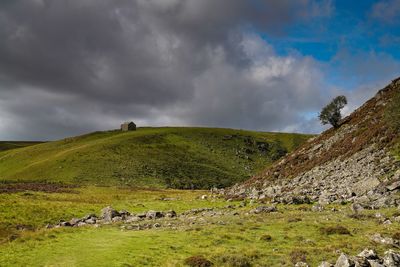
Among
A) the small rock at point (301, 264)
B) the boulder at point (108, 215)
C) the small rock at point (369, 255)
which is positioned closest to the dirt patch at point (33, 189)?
the boulder at point (108, 215)

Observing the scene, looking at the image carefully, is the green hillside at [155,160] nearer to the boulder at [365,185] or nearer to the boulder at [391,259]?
the boulder at [365,185]

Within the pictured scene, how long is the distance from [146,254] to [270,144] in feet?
569

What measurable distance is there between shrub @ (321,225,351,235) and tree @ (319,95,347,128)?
186ft

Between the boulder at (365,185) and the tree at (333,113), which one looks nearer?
the boulder at (365,185)

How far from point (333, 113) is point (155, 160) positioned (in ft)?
244

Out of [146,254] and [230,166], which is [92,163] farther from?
[146,254]

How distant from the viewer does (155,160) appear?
14500cm

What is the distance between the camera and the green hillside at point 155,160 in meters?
125

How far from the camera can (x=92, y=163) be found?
438ft

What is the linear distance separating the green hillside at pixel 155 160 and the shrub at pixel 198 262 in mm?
96951

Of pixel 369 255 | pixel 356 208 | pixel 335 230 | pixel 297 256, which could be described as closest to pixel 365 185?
pixel 356 208

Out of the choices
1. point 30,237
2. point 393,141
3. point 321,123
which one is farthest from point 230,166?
point 30,237

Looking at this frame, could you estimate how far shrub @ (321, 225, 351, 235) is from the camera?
28.4 m

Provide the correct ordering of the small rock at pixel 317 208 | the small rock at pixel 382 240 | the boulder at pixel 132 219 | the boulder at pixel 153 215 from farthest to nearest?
the boulder at pixel 153 215 → the small rock at pixel 317 208 → the boulder at pixel 132 219 → the small rock at pixel 382 240
